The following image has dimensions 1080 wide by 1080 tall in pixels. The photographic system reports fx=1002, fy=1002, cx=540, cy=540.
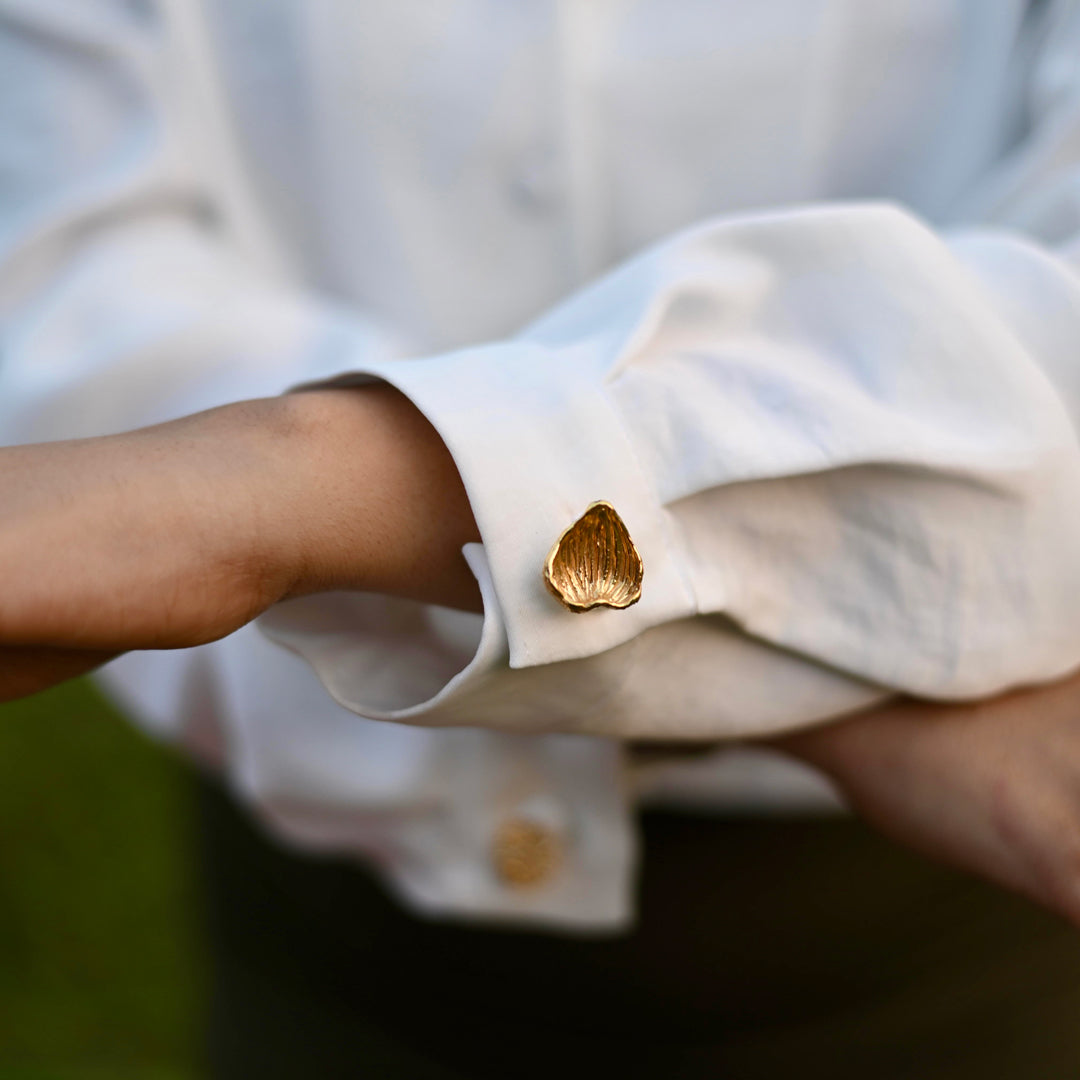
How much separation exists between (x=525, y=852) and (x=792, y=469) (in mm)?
357

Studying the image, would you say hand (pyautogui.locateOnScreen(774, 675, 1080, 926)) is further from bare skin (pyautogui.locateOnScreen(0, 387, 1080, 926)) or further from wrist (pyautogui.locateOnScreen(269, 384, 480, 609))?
wrist (pyautogui.locateOnScreen(269, 384, 480, 609))

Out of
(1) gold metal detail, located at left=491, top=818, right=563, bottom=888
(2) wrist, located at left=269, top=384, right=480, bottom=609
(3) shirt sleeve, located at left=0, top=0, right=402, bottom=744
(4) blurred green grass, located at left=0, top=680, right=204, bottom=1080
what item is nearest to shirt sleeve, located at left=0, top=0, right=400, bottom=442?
(3) shirt sleeve, located at left=0, top=0, right=402, bottom=744

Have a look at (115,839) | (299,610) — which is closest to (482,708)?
(299,610)

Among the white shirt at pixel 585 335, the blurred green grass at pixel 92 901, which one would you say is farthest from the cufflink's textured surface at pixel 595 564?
the blurred green grass at pixel 92 901

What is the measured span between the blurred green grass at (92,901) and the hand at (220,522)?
1408mm

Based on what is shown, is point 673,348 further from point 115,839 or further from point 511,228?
point 115,839

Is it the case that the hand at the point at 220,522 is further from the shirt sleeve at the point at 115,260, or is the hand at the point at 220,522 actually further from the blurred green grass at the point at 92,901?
the blurred green grass at the point at 92,901

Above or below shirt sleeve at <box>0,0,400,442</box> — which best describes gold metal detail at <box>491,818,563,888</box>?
below

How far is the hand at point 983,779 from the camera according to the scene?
46cm

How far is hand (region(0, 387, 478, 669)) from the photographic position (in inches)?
13.6

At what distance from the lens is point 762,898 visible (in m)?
0.75

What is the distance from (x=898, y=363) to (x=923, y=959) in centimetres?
55

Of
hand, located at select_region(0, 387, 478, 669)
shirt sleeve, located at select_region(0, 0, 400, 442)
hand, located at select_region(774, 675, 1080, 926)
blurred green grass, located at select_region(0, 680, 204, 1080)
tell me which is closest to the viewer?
hand, located at select_region(0, 387, 478, 669)

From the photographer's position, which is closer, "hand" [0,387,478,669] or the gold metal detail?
"hand" [0,387,478,669]
